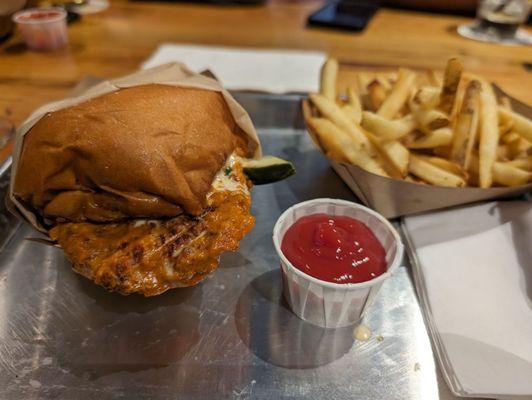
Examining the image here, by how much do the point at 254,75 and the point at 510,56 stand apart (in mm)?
1857

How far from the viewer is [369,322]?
1313 millimetres

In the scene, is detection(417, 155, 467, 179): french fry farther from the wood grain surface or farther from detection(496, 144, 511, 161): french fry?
the wood grain surface

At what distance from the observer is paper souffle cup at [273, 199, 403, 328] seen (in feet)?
3.90

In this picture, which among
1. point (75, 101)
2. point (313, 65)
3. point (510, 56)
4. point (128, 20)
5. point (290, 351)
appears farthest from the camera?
point (128, 20)

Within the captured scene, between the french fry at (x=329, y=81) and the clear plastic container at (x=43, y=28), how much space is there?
78.8 inches

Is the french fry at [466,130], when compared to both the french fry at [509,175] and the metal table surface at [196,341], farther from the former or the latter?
the metal table surface at [196,341]

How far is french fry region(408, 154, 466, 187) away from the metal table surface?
332 mm

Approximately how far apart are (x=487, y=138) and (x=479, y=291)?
1.78 feet

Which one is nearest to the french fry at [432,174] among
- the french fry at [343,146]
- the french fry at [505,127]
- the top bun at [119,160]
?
the french fry at [343,146]

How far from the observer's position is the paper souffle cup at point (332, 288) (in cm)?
119

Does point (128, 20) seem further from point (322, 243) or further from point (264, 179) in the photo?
point (322, 243)

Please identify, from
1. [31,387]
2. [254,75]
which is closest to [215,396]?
[31,387]

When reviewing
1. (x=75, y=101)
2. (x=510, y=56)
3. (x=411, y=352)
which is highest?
(x=75, y=101)

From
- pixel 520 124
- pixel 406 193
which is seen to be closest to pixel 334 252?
pixel 406 193
